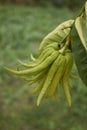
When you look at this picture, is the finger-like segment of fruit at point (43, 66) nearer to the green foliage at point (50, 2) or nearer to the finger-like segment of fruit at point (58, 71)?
the finger-like segment of fruit at point (58, 71)

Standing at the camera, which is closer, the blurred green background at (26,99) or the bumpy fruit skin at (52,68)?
the bumpy fruit skin at (52,68)

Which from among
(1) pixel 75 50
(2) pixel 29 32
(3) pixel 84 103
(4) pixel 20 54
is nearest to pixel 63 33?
(1) pixel 75 50

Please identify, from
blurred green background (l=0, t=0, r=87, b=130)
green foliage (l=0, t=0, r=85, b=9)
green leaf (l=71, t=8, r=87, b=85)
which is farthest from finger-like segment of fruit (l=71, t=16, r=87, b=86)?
green foliage (l=0, t=0, r=85, b=9)

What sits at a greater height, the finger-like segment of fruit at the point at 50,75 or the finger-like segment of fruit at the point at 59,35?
the finger-like segment of fruit at the point at 59,35

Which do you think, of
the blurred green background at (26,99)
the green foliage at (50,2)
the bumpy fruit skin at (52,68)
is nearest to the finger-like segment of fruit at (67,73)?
the bumpy fruit skin at (52,68)

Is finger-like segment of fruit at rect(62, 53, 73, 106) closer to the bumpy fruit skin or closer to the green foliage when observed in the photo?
the bumpy fruit skin

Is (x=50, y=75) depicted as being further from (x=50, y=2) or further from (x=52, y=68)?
(x=50, y=2)

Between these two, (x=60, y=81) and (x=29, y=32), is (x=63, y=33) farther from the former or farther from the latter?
(x=29, y=32)

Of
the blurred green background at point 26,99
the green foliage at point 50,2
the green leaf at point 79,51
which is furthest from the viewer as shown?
the green foliage at point 50,2
